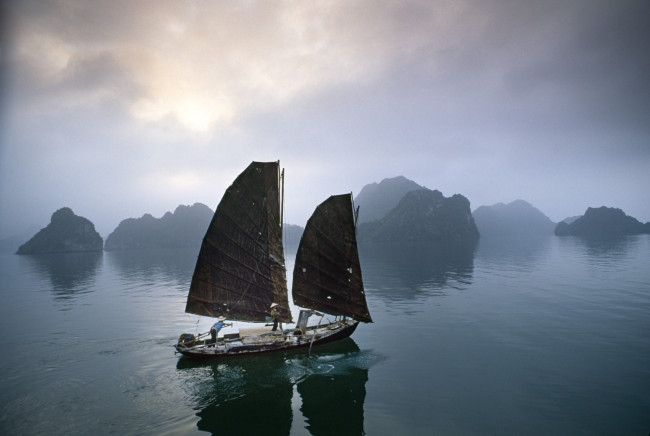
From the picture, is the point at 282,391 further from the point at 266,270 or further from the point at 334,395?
the point at 266,270

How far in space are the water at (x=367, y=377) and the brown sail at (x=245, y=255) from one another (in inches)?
143

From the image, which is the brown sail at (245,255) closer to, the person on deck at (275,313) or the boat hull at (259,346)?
the person on deck at (275,313)

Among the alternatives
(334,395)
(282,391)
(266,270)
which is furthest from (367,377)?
(266,270)

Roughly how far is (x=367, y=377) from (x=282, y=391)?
4.71 metres

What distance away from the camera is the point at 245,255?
20.5 m

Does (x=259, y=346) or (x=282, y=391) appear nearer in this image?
(x=282, y=391)

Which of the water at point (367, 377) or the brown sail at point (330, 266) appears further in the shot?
the brown sail at point (330, 266)

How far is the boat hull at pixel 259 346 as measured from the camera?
60.1 ft

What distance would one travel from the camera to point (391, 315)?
28656mm

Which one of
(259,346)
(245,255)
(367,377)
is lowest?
(367,377)

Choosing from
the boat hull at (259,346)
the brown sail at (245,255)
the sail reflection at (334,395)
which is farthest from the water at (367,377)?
the brown sail at (245,255)

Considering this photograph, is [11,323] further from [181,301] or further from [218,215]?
[218,215]

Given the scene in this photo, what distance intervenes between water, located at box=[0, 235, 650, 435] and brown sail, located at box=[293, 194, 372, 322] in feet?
10.2

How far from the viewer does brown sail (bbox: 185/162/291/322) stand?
20.0m
